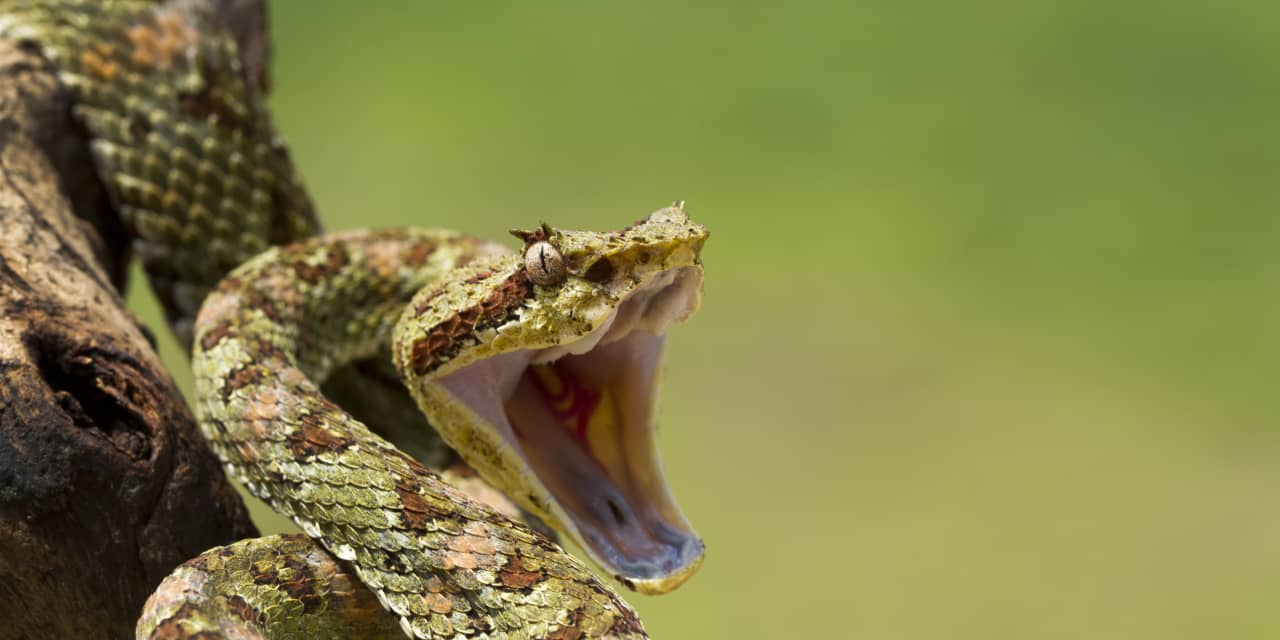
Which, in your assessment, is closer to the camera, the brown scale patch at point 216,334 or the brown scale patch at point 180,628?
the brown scale patch at point 180,628

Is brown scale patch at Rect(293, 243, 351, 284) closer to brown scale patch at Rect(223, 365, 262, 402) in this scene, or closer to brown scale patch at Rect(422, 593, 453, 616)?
brown scale patch at Rect(223, 365, 262, 402)

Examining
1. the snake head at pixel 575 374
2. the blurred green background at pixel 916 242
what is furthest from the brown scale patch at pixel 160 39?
the blurred green background at pixel 916 242

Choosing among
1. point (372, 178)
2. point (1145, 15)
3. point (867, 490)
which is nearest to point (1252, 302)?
point (1145, 15)

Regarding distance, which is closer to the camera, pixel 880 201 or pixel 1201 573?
pixel 1201 573

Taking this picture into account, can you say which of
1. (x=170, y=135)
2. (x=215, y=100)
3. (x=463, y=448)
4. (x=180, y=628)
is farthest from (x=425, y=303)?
(x=215, y=100)

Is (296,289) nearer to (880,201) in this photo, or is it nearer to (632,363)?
(632,363)

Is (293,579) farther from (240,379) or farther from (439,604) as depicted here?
(240,379)

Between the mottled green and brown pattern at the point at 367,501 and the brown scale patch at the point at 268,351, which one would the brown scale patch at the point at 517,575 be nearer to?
the mottled green and brown pattern at the point at 367,501
